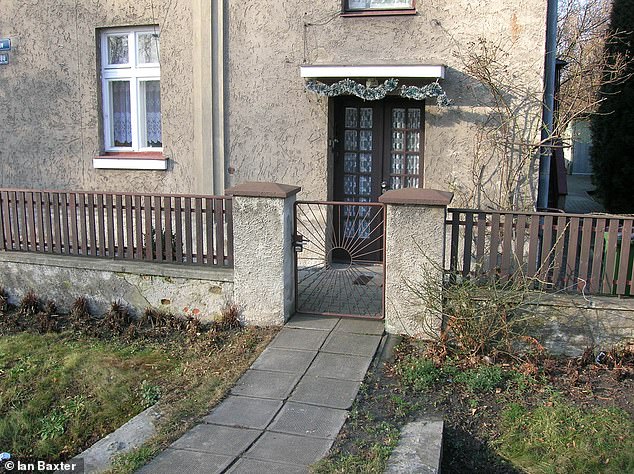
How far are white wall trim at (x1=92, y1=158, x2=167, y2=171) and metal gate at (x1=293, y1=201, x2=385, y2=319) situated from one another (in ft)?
7.29

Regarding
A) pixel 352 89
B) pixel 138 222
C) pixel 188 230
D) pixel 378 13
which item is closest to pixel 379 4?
pixel 378 13

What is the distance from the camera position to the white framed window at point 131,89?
9.27 m

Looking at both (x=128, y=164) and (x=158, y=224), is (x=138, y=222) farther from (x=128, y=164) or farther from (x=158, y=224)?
(x=128, y=164)

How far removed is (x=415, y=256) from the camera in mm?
5965

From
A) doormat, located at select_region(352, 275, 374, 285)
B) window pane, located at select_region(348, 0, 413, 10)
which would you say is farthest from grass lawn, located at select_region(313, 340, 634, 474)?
window pane, located at select_region(348, 0, 413, 10)

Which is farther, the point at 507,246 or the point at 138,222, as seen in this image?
the point at 138,222

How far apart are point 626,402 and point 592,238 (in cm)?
169

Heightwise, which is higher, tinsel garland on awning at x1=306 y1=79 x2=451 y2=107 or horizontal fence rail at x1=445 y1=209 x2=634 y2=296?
tinsel garland on awning at x1=306 y1=79 x2=451 y2=107

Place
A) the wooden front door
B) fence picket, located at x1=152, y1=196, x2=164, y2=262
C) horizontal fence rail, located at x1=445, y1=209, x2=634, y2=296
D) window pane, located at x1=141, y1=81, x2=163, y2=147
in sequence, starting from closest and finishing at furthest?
horizontal fence rail, located at x1=445, y1=209, x2=634, y2=296 < fence picket, located at x1=152, y1=196, x2=164, y2=262 < the wooden front door < window pane, located at x1=141, y1=81, x2=163, y2=147

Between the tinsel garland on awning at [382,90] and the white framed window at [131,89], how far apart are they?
283 centimetres

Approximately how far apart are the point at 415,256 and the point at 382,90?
2.62m

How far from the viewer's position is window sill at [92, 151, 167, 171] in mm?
9148

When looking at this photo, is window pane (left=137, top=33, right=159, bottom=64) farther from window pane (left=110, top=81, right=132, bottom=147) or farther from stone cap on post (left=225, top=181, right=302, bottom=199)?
stone cap on post (left=225, top=181, right=302, bottom=199)

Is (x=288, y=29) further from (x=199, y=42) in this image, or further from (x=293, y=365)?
(x=293, y=365)
